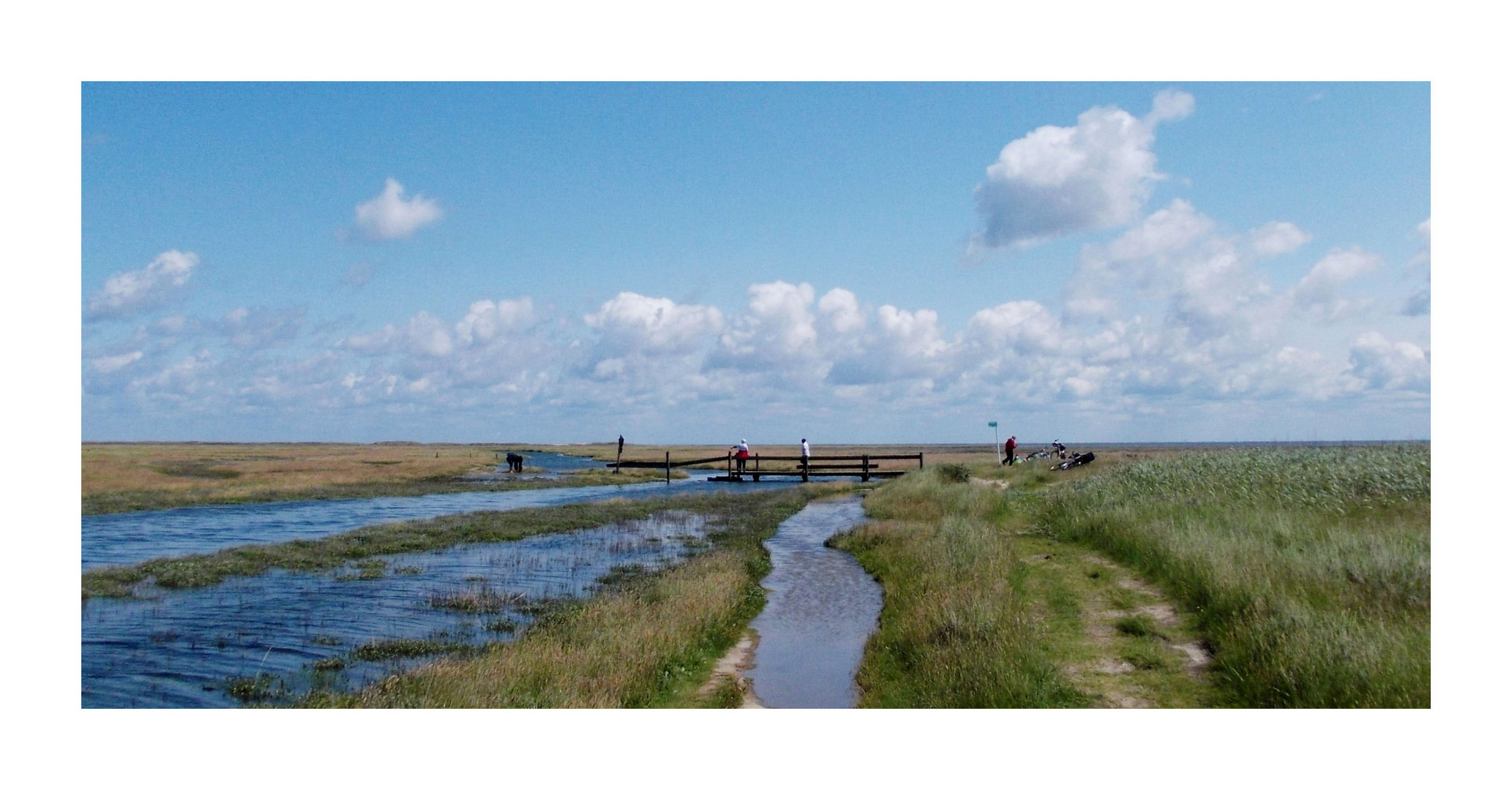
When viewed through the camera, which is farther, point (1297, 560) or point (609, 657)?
point (1297, 560)

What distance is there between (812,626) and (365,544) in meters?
17.1

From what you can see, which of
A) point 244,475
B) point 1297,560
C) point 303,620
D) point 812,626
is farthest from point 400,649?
point 244,475

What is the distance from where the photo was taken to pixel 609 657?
12.6 m

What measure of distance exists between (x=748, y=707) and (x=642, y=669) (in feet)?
6.15

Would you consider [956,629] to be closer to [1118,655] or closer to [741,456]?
[1118,655]

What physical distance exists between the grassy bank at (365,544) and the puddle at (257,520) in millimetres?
1554

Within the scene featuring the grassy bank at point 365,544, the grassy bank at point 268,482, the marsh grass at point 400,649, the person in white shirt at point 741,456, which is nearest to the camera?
the marsh grass at point 400,649

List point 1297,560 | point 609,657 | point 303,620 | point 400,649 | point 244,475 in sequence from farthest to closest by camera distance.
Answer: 1. point 244,475
2. point 303,620
3. point 400,649
4. point 1297,560
5. point 609,657

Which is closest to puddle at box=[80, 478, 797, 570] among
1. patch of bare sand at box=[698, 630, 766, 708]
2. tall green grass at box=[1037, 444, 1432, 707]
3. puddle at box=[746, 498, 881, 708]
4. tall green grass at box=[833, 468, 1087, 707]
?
puddle at box=[746, 498, 881, 708]

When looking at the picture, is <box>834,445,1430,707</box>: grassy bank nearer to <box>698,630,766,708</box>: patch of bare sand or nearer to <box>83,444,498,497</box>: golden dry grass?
<box>698,630,766,708</box>: patch of bare sand

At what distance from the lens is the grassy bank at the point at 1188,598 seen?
9.64m

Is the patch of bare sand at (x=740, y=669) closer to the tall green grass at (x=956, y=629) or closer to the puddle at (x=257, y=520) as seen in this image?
the tall green grass at (x=956, y=629)

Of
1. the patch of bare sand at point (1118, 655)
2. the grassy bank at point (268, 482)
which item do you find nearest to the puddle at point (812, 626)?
the patch of bare sand at point (1118, 655)

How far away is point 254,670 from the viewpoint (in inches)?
514
